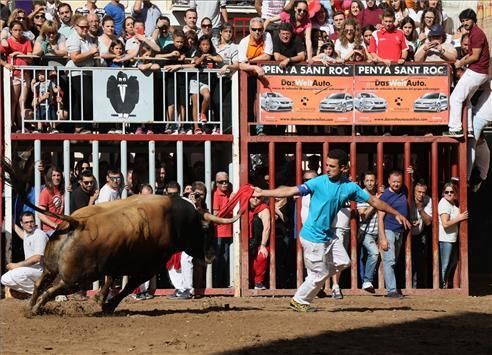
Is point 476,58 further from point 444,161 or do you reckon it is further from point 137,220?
point 137,220

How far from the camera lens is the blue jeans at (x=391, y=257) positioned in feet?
54.7

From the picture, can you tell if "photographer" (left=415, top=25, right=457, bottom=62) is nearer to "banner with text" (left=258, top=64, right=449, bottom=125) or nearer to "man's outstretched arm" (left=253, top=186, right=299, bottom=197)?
"banner with text" (left=258, top=64, right=449, bottom=125)

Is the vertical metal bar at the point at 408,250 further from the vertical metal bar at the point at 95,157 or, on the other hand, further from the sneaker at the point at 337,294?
the vertical metal bar at the point at 95,157

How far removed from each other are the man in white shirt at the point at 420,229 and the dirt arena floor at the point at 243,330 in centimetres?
248

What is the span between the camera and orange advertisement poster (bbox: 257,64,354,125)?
17.0 m

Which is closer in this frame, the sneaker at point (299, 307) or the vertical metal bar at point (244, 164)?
the sneaker at point (299, 307)

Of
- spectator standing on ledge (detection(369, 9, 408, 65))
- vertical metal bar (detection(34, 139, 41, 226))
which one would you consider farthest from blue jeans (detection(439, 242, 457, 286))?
vertical metal bar (detection(34, 139, 41, 226))

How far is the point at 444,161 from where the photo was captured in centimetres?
1823

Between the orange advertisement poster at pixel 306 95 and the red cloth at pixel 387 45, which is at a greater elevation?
the red cloth at pixel 387 45

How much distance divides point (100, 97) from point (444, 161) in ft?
17.5

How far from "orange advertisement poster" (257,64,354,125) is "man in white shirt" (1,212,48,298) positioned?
3536mm

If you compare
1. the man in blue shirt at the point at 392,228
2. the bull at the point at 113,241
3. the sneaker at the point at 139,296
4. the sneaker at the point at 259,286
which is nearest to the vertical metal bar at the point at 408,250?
the man in blue shirt at the point at 392,228

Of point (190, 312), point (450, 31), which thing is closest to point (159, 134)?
point (190, 312)

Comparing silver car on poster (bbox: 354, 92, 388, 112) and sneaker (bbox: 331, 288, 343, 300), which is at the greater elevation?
silver car on poster (bbox: 354, 92, 388, 112)
